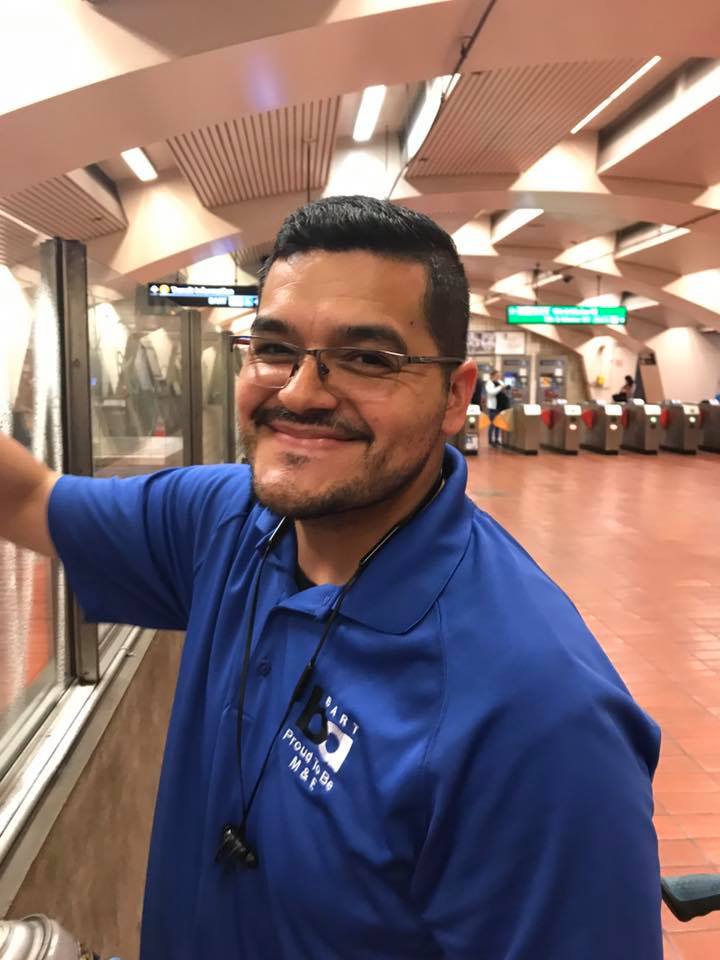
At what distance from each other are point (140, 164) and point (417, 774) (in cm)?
1087

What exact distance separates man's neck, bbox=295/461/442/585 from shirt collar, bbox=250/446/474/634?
0.06 metres

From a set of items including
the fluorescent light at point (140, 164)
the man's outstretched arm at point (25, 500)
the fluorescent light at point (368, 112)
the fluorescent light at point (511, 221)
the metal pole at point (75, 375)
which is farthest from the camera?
the fluorescent light at point (511, 221)

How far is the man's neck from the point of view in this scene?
1110mm

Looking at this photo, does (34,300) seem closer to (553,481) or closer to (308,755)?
(308,755)

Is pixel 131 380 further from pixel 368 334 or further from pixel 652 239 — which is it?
pixel 652 239

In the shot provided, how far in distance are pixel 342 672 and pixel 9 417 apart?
124cm

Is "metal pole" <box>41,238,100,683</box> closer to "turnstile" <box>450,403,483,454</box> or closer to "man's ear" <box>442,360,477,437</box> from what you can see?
"man's ear" <box>442,360,477,437</box>

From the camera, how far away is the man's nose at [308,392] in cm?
102

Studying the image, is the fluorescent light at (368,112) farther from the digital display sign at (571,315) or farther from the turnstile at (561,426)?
the digital display sign at (571,315)

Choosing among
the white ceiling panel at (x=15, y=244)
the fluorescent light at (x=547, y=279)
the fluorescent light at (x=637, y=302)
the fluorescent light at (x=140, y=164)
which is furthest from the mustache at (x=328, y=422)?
the fluorescent light at (x=637, y=302)

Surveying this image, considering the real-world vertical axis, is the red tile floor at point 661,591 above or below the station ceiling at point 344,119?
below

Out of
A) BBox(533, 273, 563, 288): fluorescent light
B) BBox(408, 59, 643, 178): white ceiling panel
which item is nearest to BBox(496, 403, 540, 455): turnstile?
BBox(533, 273, 563, 288): fluorescent light

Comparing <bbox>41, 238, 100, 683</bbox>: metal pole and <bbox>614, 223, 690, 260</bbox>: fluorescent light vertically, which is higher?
<bbox>614, 223, 690, 260</bbox>: fluorescent light

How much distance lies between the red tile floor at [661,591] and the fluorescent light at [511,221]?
473cm
